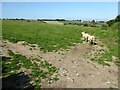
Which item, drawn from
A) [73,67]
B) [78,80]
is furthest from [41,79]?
[73,67]

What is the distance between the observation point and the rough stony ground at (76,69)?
49.0 feet

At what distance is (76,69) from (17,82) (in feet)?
17.6

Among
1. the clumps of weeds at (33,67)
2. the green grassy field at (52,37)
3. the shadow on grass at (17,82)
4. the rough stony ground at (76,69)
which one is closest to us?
the shadow on grass at (17,82)

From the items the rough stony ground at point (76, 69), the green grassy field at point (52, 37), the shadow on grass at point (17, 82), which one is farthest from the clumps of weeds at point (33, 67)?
the green grassy field at point (52, 37)

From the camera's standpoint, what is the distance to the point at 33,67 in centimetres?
1741

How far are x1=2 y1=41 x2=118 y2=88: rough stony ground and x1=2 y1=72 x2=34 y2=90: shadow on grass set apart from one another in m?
1.11

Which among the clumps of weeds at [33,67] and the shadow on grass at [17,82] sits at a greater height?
the clumps of weeds at [33,67]

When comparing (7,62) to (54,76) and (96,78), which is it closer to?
(54,76)

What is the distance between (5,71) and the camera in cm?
1600

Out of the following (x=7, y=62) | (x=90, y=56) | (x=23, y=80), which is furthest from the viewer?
(x=90, y=56)

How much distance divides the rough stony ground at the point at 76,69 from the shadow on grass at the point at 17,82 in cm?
111

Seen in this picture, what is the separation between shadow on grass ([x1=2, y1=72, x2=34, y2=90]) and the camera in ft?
44.9

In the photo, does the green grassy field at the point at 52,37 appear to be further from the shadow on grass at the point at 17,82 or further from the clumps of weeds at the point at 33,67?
the shadow on grass at the point at 17,82

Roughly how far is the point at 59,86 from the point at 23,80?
253cm
